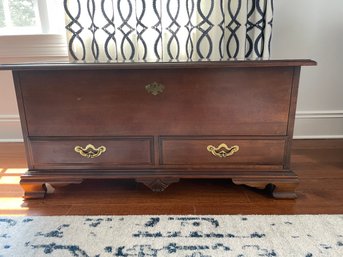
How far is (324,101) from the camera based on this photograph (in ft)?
6.42

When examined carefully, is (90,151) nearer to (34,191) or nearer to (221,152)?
(34,191)

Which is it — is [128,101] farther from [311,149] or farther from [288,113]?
[311,149]

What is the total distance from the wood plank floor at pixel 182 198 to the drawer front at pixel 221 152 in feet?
0.59

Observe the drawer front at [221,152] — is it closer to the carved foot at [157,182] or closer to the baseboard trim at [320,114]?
the carved foot at [157,182]

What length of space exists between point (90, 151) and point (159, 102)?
1.28 feet

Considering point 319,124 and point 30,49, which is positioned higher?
point 30,49

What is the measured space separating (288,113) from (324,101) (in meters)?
0.92

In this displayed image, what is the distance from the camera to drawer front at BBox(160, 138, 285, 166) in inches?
49.9

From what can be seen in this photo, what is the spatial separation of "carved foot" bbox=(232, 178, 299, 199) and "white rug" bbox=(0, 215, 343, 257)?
0.15 m

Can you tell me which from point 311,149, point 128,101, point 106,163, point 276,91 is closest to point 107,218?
point 106,163

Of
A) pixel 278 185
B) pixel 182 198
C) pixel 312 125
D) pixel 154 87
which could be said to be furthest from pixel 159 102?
pixel 312 125

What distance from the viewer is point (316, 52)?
1.87 metres

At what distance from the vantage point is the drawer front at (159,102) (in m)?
1.19

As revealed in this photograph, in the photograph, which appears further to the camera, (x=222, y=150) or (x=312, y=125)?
(x=312, y=125)
